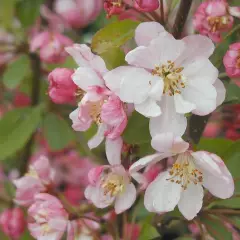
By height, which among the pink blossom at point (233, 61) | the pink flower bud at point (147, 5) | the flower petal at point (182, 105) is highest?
the pink flower bud at point (147, 5)

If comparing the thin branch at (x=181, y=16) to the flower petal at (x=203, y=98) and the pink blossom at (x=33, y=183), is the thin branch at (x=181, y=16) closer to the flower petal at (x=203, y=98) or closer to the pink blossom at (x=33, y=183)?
the flower petal at (x=203, y=98)

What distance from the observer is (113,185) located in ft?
3.22

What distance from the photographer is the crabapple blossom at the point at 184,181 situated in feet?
2.87

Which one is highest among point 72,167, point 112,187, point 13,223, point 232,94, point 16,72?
point 232,94

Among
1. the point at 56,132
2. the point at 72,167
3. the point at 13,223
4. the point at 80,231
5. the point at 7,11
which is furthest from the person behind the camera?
the point at 72,167

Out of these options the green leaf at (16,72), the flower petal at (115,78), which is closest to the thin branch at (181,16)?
the flower petal at (115,78)

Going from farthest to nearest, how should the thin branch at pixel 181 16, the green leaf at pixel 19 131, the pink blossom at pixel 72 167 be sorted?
the pink blossom at pixel 72 167
the green leaf at pixel 19 131
the thin branch at pixel 181 16

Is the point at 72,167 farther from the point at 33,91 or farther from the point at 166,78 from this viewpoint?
the point at 166,78

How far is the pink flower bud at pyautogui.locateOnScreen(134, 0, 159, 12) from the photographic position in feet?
2.98

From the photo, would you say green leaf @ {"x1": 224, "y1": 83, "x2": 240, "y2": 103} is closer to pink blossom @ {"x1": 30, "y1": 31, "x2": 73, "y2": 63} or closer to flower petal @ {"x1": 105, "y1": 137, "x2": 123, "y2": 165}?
flower petal @ {"x1": 105, "y1": 137, "x2": 123, "y2": 165}

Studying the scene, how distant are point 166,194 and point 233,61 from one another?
0.74 ft

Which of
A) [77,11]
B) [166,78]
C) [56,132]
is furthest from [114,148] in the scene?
[77,11]

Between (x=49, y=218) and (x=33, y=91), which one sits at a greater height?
(x=49, y=218)

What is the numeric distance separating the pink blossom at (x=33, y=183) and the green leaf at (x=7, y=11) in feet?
1.85
